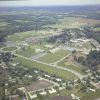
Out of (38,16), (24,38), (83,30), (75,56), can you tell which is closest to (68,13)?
(38,16)

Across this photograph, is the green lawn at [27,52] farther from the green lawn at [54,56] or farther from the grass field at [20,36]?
the grass field at [20,36]

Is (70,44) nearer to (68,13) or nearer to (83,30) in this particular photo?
(83,30)

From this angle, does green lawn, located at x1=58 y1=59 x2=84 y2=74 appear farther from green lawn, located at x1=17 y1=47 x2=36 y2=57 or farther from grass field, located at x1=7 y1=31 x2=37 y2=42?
grass field, located at x1=7 y1=31 x2=37 y2=42

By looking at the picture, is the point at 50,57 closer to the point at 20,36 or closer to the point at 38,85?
the point at 38,85

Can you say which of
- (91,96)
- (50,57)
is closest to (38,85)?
(91,96)

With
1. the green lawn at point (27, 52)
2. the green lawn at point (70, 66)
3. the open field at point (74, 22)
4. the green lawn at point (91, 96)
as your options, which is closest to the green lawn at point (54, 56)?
the green lawn at point (70, 66)

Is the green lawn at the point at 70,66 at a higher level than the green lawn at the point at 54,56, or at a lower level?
lower
